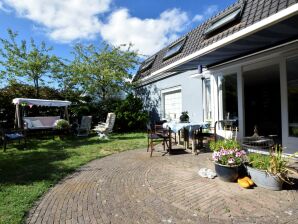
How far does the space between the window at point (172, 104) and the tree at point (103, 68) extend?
3580 millimetres

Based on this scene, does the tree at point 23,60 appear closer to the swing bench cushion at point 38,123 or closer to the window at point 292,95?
the swing bench cushion at point 38,123

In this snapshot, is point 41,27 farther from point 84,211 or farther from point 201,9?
point 84,211

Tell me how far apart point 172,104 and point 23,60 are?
10.1 metres

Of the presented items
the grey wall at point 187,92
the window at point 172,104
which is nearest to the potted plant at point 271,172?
the grey wall at point 187,92

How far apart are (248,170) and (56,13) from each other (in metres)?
10.8

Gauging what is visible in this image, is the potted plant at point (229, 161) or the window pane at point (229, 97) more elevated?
the window pane at point (229, 97)

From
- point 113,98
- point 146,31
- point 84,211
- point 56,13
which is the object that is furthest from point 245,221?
point 146,31

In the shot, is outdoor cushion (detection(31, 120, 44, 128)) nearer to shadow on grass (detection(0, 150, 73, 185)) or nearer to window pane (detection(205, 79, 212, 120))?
shadow on grass (detection(0, 150, 73, 185))

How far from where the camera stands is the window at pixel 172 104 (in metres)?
13.2

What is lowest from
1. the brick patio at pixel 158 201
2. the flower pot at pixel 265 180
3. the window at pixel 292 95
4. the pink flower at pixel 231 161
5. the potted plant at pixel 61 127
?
the brick patio at pixel 158 201

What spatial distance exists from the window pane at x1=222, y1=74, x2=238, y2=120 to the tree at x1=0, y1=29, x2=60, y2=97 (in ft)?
39.3

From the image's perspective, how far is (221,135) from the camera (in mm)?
8352

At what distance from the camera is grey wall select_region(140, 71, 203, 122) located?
11.0 metres

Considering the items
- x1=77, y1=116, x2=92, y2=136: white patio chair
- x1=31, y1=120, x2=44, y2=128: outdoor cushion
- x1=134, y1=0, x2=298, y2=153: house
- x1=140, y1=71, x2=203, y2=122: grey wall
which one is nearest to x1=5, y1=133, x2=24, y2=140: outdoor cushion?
x1=31, y1=120, x2=44, y2=128: outdoor cushion
